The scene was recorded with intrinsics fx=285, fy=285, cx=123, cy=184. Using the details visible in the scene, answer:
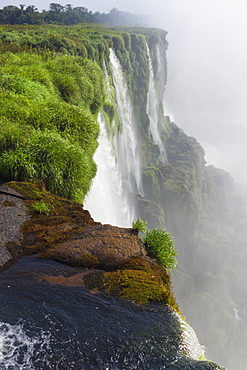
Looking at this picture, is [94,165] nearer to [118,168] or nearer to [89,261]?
[89,261]

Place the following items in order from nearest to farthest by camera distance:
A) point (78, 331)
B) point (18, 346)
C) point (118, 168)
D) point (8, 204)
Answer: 1. point (18, 346)
2. point (78, 331)
3. point (8, 204)
4. point (118, 168)

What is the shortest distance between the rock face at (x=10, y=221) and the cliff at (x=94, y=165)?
0.04m

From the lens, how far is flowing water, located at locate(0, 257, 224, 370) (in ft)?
11.7

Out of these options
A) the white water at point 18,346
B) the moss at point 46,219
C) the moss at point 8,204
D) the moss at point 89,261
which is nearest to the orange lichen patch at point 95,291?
the moss at point 89,261

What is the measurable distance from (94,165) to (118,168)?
17495 millimetres

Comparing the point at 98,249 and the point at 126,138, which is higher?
the point at 126,138

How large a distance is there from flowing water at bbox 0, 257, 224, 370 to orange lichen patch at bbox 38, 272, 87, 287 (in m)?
0.08

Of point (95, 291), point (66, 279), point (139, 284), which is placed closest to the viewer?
point (95, 291)

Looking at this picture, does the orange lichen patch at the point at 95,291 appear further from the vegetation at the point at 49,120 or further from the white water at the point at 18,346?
the vegetation at the point at 49,120

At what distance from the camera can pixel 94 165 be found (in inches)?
442

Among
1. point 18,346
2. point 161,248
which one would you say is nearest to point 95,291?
point 18,346

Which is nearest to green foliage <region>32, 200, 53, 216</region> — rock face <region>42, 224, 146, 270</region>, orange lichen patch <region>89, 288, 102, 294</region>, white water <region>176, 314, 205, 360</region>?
rock face <region>42, 224, 146, 270</region>

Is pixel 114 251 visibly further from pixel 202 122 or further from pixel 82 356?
pixel 202 122

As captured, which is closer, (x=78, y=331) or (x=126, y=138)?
(x=78, y=331)
